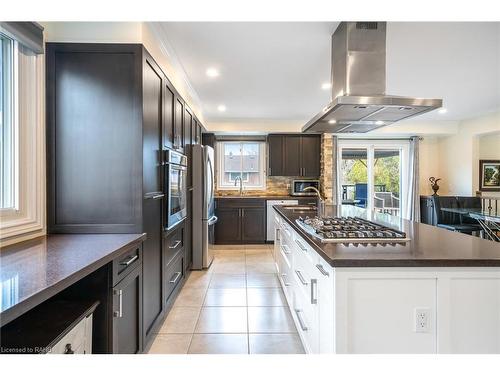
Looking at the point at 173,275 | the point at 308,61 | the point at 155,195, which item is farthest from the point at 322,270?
the point at 308,61

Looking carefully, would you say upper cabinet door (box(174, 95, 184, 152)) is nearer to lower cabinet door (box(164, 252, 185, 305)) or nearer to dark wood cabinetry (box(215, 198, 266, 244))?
lower cabinet door (box(164, 252, 185, 305))

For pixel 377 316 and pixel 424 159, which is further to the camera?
pixel 424 159

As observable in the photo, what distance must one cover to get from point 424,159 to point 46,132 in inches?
280

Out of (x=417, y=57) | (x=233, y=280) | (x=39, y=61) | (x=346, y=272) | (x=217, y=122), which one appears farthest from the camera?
(x=217, y=122)

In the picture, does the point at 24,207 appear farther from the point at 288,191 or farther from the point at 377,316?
the point at 288,191

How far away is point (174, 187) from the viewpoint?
105 inches

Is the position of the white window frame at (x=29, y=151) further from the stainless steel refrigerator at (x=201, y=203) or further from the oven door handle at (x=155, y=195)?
the stainless steel refrigerator at (x=201, y=203)

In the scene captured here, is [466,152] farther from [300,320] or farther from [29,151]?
[29,151]

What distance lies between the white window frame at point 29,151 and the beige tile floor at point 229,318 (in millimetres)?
1215

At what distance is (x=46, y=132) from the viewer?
189 cm

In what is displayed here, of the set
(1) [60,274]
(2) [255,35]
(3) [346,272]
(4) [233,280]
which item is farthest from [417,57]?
(1) [60,274]

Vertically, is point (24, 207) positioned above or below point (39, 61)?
below

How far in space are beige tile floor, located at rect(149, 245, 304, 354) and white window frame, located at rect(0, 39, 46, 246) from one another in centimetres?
121

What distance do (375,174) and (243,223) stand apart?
10.6ft
